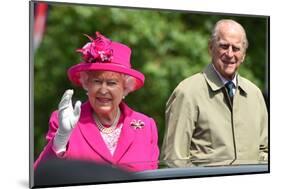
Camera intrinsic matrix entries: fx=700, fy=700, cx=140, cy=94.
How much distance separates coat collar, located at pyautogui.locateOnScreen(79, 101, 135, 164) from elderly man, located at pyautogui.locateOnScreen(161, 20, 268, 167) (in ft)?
1.24

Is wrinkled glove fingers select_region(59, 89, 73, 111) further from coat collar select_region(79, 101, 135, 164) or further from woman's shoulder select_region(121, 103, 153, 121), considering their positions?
woman's shoulder select_region(121, 103, 153, 121)

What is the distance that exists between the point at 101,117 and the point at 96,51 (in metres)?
0.52

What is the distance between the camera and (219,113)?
237 inches

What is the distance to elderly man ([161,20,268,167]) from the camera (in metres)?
5.89

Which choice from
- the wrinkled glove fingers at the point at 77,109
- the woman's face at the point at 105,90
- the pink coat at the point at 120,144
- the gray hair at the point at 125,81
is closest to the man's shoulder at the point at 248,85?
the pink coat at the point at 120,144

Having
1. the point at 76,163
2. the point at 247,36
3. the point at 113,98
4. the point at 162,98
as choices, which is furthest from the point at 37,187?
the point at 247,36

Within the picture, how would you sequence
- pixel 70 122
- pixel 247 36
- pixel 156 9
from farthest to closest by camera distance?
pixel 247 36, pixel 156 9, pixel 70 122

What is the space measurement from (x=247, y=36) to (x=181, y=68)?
72 centimetres

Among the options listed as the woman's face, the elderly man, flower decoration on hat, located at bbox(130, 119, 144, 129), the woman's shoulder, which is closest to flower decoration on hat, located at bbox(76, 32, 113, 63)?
the woman's face

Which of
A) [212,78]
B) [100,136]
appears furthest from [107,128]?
[212,78]

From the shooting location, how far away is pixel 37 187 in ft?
17.7

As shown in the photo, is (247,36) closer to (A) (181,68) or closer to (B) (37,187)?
(A) (181,68)

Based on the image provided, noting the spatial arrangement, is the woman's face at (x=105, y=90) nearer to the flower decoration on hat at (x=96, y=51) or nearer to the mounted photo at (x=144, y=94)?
the mounted photo at (x=144, y=94)

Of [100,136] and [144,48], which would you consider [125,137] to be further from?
[144,48]
